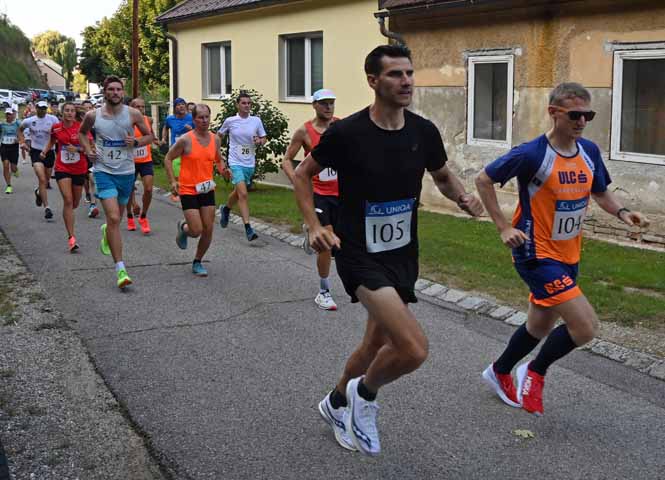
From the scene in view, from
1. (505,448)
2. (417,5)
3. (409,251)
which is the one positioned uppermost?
(417,5)

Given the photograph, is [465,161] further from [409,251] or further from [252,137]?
[409,251]

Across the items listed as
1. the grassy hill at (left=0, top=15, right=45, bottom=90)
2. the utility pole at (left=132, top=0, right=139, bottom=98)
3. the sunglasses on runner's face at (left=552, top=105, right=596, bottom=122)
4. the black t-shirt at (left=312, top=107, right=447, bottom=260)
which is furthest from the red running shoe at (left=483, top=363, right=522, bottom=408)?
the grassy hill at (left=0, top=15, right=45, bottom=90)

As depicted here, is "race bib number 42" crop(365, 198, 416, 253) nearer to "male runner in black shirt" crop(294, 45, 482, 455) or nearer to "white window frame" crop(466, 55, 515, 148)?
"male runner in black shirt" crop(294, 45, 482, 455)

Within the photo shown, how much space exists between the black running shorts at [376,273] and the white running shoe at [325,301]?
329 cm

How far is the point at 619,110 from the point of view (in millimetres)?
11281

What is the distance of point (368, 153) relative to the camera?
439cm

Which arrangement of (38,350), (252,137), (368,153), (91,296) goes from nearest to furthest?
(368,153), (38,350), (91,296), (252,137)

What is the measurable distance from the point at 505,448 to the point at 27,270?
21.0 feet

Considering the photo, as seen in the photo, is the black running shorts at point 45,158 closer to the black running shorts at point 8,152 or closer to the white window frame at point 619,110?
the black running shorts at point 8,152

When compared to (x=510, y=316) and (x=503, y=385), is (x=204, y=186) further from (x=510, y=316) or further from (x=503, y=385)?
(x=503, y=385)

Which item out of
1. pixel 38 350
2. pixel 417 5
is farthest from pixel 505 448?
pixel 417 5

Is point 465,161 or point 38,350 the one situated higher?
point 465,161

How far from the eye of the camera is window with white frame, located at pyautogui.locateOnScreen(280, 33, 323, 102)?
18484 mm

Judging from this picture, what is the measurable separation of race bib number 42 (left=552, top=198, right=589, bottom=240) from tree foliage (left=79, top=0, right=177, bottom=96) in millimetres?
28482
